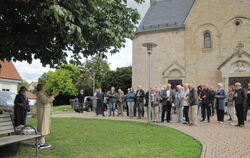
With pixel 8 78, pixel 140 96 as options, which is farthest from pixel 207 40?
pixel 8 78

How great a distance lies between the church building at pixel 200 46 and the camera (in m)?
23.4

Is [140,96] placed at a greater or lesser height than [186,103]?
greater

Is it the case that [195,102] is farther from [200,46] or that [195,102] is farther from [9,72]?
[9,72]

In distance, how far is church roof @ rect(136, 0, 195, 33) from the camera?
27547 millimetres

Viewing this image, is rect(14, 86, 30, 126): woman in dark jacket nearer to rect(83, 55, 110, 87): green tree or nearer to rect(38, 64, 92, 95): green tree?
rect(38, 64, 92, 95): green tree

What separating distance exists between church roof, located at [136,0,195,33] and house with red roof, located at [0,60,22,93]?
680 inches

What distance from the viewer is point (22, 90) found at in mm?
10094

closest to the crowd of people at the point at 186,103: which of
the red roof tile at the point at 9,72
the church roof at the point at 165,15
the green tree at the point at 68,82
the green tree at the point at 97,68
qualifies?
the church roof at the point at 165,15

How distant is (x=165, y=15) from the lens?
2958cm

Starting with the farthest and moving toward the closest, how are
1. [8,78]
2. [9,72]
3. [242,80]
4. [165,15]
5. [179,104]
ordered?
[9,72] < [8,78] < [165,15] < [242,80] < [179,104]

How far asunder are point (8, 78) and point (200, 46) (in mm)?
23528

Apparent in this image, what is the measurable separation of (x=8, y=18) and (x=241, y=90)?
10046 millimetres

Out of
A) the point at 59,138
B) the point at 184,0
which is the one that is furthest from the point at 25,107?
the point at 184,0

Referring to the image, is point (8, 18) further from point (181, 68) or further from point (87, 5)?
point (181, 68)
